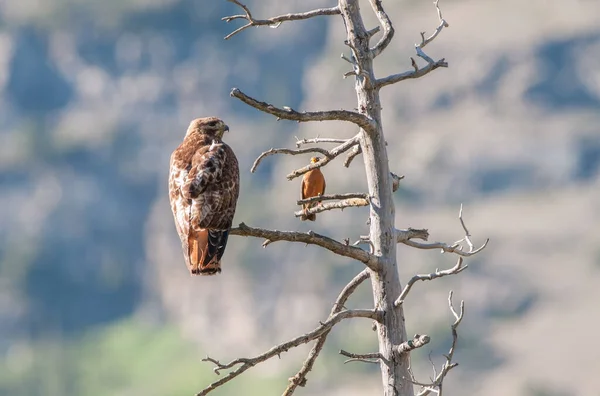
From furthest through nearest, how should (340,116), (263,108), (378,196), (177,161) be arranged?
1. (177,161)
2. (378,196)
3. (340,116)
4. (263,108)

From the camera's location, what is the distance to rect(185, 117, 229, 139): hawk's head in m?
18.3

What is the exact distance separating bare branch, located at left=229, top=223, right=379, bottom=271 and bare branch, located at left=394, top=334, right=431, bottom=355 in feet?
3.59

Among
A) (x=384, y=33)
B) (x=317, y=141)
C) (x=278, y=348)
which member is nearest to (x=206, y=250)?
(x=317, y=141)

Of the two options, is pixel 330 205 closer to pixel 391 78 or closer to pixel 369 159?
pixel 369 159

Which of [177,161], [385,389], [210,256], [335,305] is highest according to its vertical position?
[177,161]

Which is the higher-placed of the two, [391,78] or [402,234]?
[391,78]

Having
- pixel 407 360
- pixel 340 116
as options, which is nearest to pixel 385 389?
pixel 407 360

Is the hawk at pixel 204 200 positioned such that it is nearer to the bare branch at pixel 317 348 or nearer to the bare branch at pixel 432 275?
the bare branch at pixel 317 348

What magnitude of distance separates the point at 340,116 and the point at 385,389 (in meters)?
3.37

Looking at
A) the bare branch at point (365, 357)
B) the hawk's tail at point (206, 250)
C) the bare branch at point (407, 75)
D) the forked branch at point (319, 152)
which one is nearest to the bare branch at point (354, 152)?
the forked branch at point (319, 152)

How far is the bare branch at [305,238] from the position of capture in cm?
1283

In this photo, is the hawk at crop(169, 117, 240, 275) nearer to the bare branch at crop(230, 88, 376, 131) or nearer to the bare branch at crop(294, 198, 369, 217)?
the bare branch at crop(294, 198, 369, 217)

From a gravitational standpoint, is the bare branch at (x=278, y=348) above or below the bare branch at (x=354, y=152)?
below

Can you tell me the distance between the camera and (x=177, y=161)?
16797 mm
